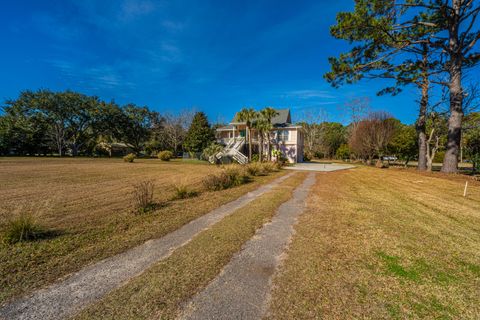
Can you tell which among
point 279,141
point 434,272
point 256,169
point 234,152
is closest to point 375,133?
point 279,141

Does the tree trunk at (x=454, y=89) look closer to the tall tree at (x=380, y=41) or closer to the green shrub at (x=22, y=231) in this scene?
the tall tree at (x=380, y=41)

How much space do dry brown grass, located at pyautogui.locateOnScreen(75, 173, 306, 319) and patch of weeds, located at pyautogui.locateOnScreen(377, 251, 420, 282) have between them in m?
2.53

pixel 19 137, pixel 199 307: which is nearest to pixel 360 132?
pixel 199 307

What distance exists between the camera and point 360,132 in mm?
30250

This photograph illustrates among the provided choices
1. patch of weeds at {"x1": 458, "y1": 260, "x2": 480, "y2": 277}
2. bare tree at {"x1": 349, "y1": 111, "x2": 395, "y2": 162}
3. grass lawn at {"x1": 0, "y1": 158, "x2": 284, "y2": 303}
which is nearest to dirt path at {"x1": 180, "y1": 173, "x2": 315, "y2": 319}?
grass lawn at {"x1": 0, "y1": 158, "x2": 284, "y2": 303}

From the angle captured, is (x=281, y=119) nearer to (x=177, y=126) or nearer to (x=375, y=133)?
(x=375, y=133)

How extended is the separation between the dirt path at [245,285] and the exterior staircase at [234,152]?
63.6ft

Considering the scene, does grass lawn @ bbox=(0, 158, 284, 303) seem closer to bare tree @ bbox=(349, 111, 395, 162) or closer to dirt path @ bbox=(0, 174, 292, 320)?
dirt path @ bbox=(0, 174, 292, 320)

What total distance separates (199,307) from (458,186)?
14667 millimetres

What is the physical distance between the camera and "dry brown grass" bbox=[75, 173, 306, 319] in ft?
7.06

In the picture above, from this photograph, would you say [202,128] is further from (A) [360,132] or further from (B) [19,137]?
(B) [19,137]

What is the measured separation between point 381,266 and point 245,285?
234 centimetres

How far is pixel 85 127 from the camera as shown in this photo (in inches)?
1615

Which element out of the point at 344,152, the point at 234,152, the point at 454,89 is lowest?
the point at 234,152
